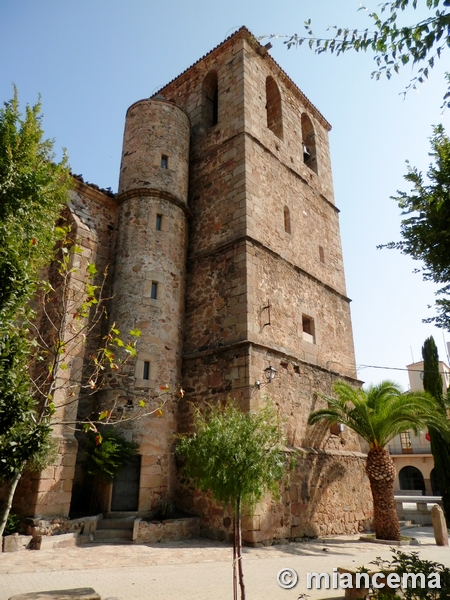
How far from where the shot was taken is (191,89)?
54.7 feet

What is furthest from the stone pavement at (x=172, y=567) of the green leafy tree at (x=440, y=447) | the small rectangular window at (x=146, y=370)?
the green leafy tree at (x=440, y=447)

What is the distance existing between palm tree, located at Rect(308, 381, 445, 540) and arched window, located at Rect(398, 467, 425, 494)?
76.7 ft

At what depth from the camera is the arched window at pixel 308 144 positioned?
17375 millimetres

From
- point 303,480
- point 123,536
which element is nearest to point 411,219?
point 303,480

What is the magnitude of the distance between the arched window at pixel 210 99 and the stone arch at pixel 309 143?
3701 millimetres

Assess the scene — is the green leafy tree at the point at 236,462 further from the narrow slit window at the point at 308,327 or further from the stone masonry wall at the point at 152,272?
the narrow slit window at the point at 308,327

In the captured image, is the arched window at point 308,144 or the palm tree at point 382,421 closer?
the palm tree at point 382,421

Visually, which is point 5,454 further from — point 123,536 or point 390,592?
point 123,536

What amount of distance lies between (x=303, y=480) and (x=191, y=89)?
1412cm

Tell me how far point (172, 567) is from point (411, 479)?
30163mm

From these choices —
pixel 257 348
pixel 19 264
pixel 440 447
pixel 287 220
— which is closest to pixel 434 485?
pixel 440 447

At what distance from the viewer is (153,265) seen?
12.0 meters

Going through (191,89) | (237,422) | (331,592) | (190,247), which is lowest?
(331,592)

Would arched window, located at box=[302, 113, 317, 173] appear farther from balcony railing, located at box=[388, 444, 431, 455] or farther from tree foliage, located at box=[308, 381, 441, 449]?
balcony railing, located at box=[388, 444, 431, 455]
